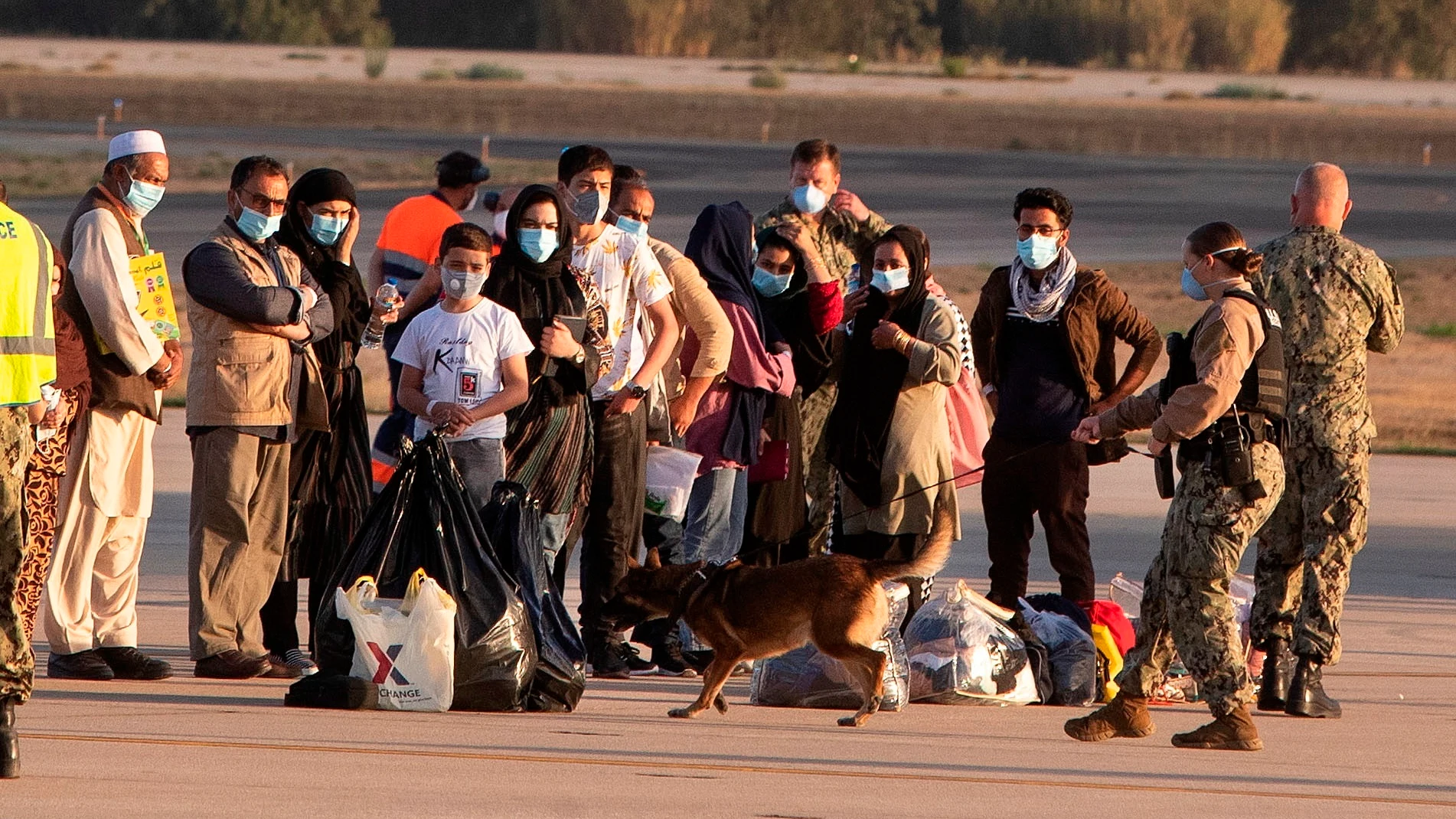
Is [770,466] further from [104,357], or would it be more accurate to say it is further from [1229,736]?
[104,357]

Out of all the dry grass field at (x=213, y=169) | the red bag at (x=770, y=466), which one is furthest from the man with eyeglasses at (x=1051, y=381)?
the dry grass field at (x=213, y=169)

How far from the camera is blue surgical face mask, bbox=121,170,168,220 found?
7590 mm

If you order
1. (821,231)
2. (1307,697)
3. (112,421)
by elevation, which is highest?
(821,231)

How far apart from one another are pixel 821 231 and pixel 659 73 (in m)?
64.4

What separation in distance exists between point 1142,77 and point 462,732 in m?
70.8

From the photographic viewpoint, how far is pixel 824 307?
8.95 metres

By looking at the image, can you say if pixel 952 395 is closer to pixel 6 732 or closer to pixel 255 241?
pixel 255 241

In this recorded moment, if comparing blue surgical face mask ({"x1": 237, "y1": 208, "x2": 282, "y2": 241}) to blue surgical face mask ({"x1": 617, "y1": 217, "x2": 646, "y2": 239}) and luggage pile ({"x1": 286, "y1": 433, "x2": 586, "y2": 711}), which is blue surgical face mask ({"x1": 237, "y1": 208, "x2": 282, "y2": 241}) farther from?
blue surgical face mask ({"x1": 617, "y1": 217, "x2": 646, "y2": 239})

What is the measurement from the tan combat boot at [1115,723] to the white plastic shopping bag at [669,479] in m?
1.94

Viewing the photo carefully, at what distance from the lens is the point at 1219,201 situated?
119ft

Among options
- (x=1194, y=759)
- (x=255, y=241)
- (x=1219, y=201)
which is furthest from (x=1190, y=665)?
(x=1219, y=201)

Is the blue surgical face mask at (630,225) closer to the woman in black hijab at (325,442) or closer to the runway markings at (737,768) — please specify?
the woman in black hijab at (325,442)

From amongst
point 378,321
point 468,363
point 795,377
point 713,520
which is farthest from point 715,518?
point 378,321

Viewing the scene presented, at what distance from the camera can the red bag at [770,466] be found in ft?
28.7
